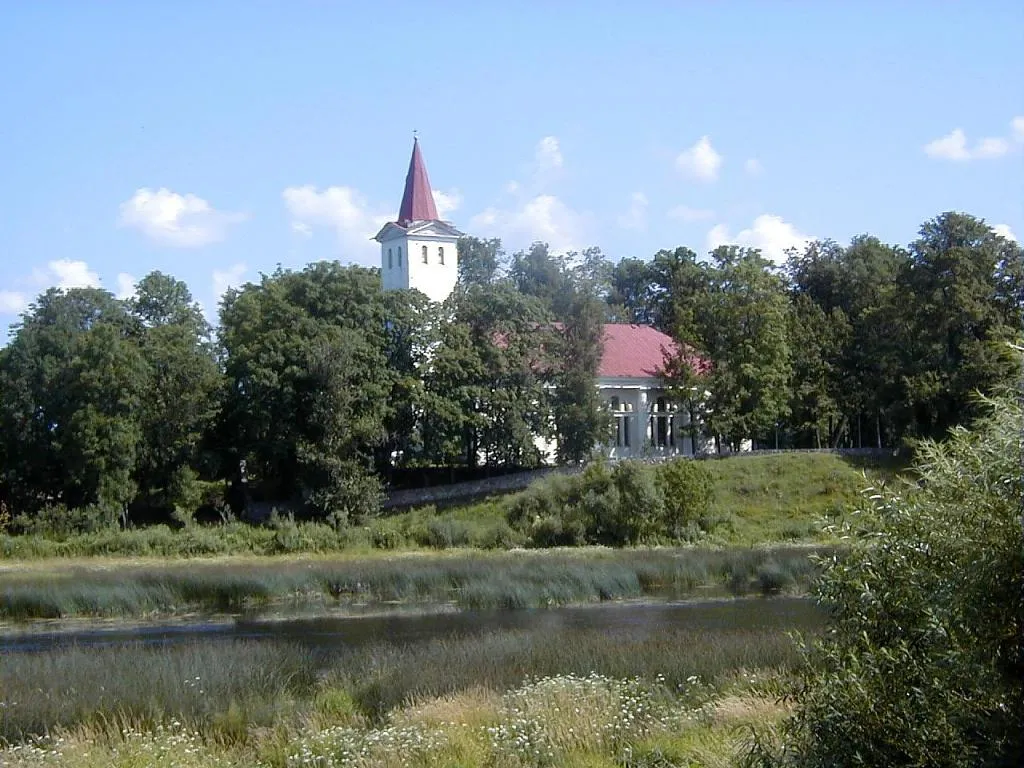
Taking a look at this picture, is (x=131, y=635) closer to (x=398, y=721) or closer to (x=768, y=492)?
(x=398, y=721)

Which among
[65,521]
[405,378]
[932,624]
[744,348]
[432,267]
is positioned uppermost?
[432,267]

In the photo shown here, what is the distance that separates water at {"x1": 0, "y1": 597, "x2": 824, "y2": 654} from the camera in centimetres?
2483

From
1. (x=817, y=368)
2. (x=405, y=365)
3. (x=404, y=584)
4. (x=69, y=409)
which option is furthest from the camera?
(x=817, y=368)

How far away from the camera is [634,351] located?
243ft

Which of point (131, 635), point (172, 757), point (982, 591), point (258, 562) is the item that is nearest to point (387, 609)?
point (131, 635)

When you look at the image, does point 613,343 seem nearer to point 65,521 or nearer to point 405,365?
point 405,365

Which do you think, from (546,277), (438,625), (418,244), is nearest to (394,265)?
(418,244)

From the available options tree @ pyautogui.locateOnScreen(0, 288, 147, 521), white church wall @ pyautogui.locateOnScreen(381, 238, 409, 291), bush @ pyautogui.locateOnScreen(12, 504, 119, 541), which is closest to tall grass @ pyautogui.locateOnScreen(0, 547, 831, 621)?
bush @ pyautogui.locateOnScreen(12, 504, 119, 541)

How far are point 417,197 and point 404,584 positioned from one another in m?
44.6

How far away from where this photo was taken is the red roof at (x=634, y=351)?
71.0m

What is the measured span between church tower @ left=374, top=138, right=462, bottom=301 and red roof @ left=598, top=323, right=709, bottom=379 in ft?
34.6

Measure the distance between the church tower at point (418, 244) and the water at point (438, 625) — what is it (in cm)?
4417

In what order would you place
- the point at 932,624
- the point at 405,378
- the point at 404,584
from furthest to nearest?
1. the point at 405,378
2. the point at 404,584
3. the point at 932,624

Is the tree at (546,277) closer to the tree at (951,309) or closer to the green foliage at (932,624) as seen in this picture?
the tree at (951,309)
